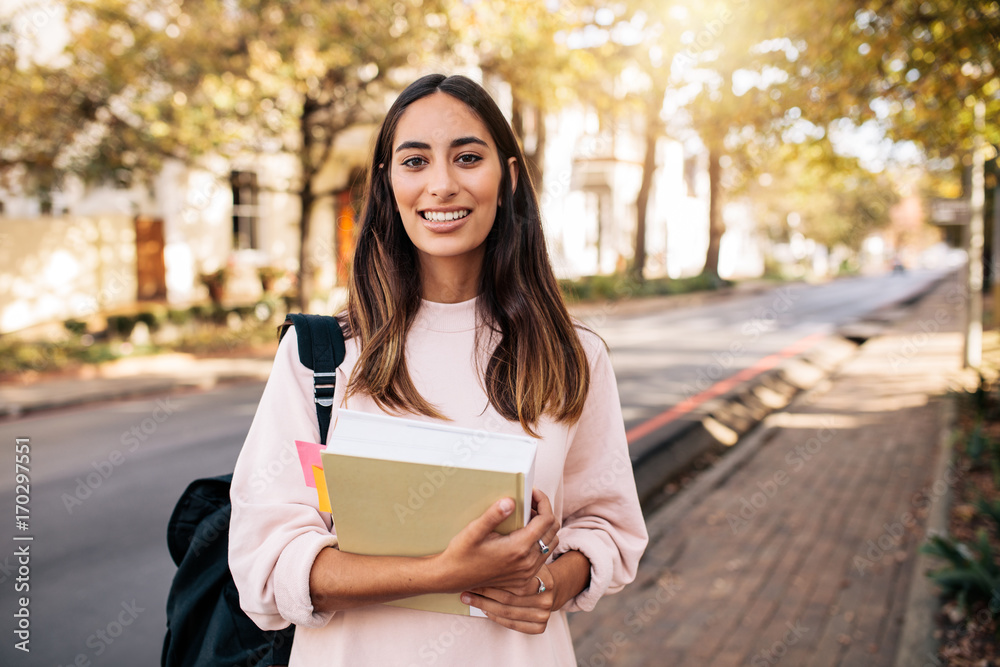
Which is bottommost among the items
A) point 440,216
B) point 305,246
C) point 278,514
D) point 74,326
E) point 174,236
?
point 74,326

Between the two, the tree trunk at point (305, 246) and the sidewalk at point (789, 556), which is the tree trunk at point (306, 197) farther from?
the sidewalk at point (789, 556)

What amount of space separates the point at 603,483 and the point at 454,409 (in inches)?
16.2

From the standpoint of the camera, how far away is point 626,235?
34750mm

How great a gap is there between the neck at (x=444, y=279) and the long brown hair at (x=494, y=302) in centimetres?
3

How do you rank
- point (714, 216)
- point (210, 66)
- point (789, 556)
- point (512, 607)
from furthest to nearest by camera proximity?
1. point (714, 216)
2. point (210, 66)
3. point (789, 556)
4. point (512, 607)

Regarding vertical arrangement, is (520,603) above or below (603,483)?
below

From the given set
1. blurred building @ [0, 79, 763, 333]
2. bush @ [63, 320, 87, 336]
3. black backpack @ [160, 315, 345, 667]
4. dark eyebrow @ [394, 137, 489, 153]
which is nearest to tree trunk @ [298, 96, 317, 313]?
blurred building @ [0, 79, 763, 333]

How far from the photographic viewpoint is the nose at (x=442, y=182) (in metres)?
1.70

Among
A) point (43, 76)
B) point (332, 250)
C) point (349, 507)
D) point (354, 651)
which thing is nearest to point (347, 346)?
point (349, 507)

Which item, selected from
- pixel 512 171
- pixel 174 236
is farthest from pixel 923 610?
pixel 174 236

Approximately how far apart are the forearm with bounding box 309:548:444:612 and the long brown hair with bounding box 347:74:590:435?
33 centimetres

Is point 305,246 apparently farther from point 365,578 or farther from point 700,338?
point 365,578

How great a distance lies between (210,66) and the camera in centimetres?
1209

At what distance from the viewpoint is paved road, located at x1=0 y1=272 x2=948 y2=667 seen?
13.1ft
